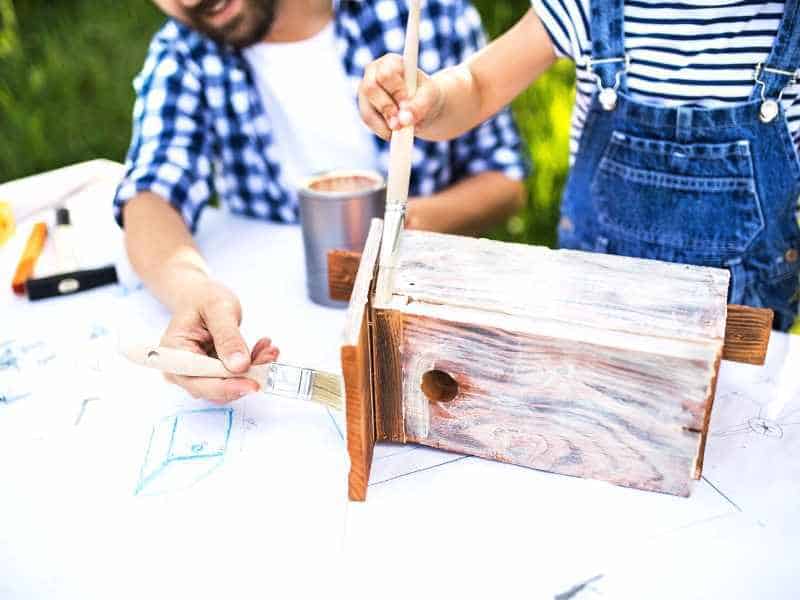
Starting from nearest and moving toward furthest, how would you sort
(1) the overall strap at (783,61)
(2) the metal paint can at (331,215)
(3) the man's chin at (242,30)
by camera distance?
(1) the overall strap at (783,61)
(2) the metal paint can at (331,215)
(3) the man's chin at (242,30)

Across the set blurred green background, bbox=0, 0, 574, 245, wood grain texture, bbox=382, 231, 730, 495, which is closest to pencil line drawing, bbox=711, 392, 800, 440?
wood grain texture, bbox=382, 231, 730, 495

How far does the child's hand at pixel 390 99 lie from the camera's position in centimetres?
78

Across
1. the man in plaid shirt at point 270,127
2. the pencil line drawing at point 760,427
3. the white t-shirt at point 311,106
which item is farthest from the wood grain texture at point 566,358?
the white t-shirt at point 311,106

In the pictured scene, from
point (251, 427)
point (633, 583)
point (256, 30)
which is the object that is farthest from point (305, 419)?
point (256, 30)

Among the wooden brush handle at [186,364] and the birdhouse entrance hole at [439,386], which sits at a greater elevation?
the wooden brush handle at [186,364]

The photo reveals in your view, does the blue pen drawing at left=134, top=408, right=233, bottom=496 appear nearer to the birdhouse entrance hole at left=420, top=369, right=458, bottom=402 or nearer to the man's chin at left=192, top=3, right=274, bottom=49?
the birdhouse entrance hole at left=420, top=369, right=458, bottom=402

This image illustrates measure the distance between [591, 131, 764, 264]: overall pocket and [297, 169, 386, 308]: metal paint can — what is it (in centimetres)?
30

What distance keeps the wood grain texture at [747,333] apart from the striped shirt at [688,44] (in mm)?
314

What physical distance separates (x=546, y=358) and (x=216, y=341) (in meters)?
0.34

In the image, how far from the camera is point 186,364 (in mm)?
741

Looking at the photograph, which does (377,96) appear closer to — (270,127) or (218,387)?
(218,387)

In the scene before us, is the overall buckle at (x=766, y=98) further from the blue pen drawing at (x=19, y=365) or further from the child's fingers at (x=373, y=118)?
the blue pen drawing at (x=19, y=365)

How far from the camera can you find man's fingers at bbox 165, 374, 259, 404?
748mm

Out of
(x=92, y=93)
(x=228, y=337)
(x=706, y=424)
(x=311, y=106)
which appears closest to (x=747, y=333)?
(x=706, y=424)
